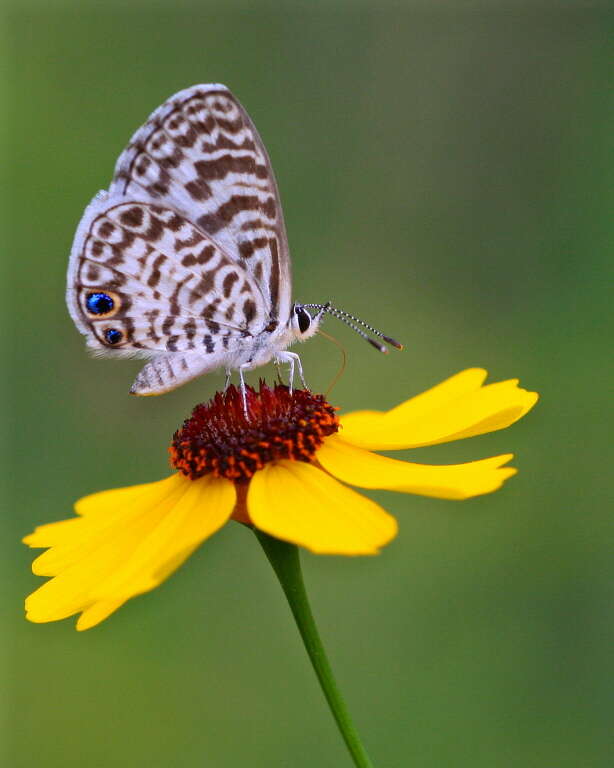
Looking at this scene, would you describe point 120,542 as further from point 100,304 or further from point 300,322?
point 300,322

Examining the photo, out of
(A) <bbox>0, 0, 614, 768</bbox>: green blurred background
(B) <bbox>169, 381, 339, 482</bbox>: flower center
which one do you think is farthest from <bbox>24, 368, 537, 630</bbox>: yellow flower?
(A) <bbox>0, 0, 614, 768</bbox>: green blurred background

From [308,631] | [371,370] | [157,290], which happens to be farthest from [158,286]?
[371,370]

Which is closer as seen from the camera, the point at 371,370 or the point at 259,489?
the point at 259,489

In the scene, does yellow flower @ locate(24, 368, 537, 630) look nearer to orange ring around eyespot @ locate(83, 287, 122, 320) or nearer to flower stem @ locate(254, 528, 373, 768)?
flower stem @ locate(254, 528, 373, 768)

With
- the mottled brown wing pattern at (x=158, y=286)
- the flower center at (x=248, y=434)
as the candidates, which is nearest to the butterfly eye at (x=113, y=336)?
the mottled brown wing pattern at (x=158, y=286)

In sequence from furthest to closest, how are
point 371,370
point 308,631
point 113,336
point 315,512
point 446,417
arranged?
point 371,370 → point 446,417 → point 113,336 → point 315,512 → point 308,631

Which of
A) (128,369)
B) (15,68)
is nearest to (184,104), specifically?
(128,369)

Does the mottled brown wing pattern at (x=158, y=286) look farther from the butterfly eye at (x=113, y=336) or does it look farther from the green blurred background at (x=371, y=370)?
A: the green blurred background at (x=371, y=370)
